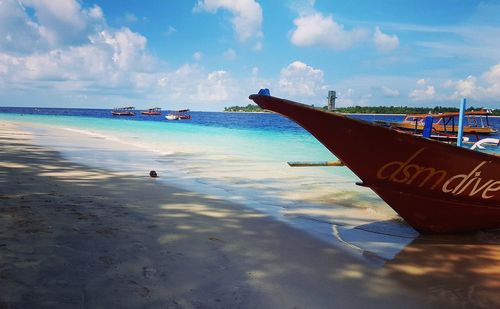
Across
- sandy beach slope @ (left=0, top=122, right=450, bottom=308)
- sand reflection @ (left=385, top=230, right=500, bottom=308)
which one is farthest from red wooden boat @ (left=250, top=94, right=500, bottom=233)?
sandy beach slope @ (left=0, top=122, right=450, bottom=308)

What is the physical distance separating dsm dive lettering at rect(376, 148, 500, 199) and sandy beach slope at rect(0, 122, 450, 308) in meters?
1.31

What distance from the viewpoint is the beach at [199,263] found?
2.95 meters

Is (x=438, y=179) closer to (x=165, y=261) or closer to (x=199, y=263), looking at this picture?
(x=199, y=263)

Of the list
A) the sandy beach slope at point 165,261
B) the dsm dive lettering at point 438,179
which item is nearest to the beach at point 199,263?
the sandy beach slope at point 165,261

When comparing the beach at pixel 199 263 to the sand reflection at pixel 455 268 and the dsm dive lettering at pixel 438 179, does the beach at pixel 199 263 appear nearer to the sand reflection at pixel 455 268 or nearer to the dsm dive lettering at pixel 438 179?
the sand reflection at pixel 455 268

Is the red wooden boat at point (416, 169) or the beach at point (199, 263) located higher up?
the red wooden boat at point (416, 169)

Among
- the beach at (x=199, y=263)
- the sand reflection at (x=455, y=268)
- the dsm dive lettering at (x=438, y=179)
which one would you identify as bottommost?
the sand reflection at (x=455, y=268)

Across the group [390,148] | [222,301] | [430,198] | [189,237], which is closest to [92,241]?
[189,237]

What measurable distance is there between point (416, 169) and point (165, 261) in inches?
126

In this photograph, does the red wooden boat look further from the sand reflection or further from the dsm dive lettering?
the sand reflection

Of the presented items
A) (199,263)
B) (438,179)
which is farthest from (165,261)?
(438,179)

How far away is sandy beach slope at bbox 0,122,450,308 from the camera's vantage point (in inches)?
115

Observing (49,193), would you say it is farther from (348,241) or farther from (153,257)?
(348,241)

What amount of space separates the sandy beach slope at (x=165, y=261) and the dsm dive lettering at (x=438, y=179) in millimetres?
1306
